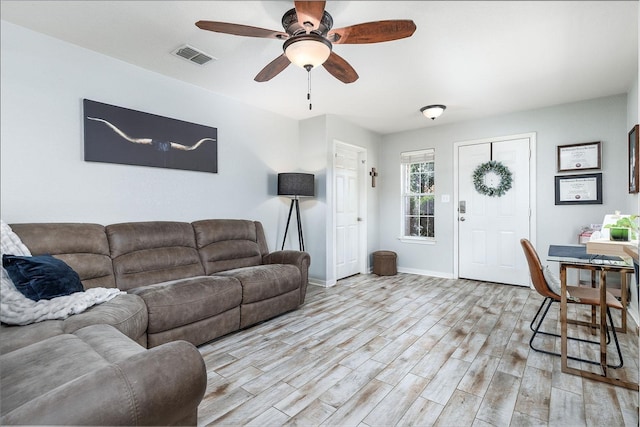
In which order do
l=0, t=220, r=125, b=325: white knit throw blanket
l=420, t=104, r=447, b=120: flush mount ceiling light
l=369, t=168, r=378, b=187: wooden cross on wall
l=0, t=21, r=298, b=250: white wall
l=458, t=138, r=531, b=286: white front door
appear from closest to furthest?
l=0, t=220, r=125, b=325: white knit throw blanket → l=0, t=21, r=298, b=250: white wall → l=420, t=104, r=447, b=120: flush mount ceiling light → l=458, t=138, r=531, b=286: white front door → l=369, t=168, r=378, b=187: wooden cross on wall

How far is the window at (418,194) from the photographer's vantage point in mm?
5066

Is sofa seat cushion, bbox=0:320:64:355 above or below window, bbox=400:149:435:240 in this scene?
below

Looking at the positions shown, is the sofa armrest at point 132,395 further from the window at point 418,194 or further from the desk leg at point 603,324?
the window at point 418,194

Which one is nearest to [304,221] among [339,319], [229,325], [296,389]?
[339,319]

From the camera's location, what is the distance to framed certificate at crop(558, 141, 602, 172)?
370 cm

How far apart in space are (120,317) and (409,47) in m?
2.86

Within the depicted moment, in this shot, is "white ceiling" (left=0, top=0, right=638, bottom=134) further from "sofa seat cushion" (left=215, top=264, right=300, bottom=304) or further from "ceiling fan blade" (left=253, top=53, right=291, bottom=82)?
"sofa seat cushion" (left=215, top=264, right=300, bottom=304)

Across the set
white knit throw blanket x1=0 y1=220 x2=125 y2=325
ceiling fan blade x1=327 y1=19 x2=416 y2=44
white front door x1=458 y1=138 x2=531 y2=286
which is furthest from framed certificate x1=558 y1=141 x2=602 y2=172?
white knit throw blanket x1=0 y1=220 x2=125 y2=325

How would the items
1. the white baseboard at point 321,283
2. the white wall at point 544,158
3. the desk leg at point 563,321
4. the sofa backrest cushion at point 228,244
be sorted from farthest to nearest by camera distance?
the white baseboard at point 321,283 → the white wall at point 544,158 → the sofa backrest cushion at point 228,244 → the desk leg at point 563,321

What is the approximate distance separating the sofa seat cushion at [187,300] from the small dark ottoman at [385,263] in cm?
291

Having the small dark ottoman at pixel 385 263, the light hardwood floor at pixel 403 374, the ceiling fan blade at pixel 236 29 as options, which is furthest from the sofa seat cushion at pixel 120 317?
the small dark ottoman at pixel 385 263

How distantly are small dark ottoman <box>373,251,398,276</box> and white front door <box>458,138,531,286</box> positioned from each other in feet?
3.29

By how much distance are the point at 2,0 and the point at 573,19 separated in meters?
3.86

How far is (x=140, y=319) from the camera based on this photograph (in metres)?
1.98
